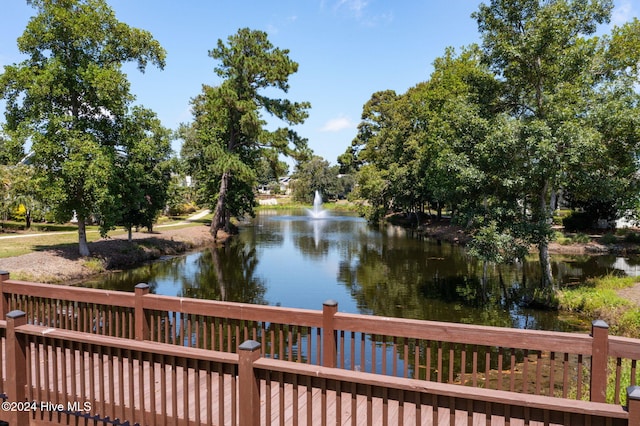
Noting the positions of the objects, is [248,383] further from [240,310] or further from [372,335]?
[372,335]

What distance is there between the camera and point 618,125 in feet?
43.3

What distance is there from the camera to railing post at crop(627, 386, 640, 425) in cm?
248

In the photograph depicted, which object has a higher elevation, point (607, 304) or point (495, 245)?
point (495, 245)

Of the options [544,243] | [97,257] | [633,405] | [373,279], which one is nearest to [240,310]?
[633,405]

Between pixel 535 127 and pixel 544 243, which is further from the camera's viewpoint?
pixel 544 243

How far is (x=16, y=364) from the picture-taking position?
436 cm

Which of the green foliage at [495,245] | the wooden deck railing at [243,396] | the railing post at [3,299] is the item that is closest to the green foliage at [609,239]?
the green foliage at [495,245]

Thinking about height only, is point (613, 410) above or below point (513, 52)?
below

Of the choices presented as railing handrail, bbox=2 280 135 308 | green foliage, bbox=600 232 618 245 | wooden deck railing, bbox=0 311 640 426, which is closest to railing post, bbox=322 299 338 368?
wooden deck railing, bbox=0 311 640 426

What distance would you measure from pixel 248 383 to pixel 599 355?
3.55 metres

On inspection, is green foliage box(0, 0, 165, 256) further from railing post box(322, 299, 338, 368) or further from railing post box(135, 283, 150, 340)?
railing post box(322, 299, 338, 368)

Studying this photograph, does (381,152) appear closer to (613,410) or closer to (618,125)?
(618,125)

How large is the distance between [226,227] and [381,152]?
17.5 m

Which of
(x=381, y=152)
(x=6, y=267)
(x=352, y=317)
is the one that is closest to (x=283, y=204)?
(x=381, y=152)
